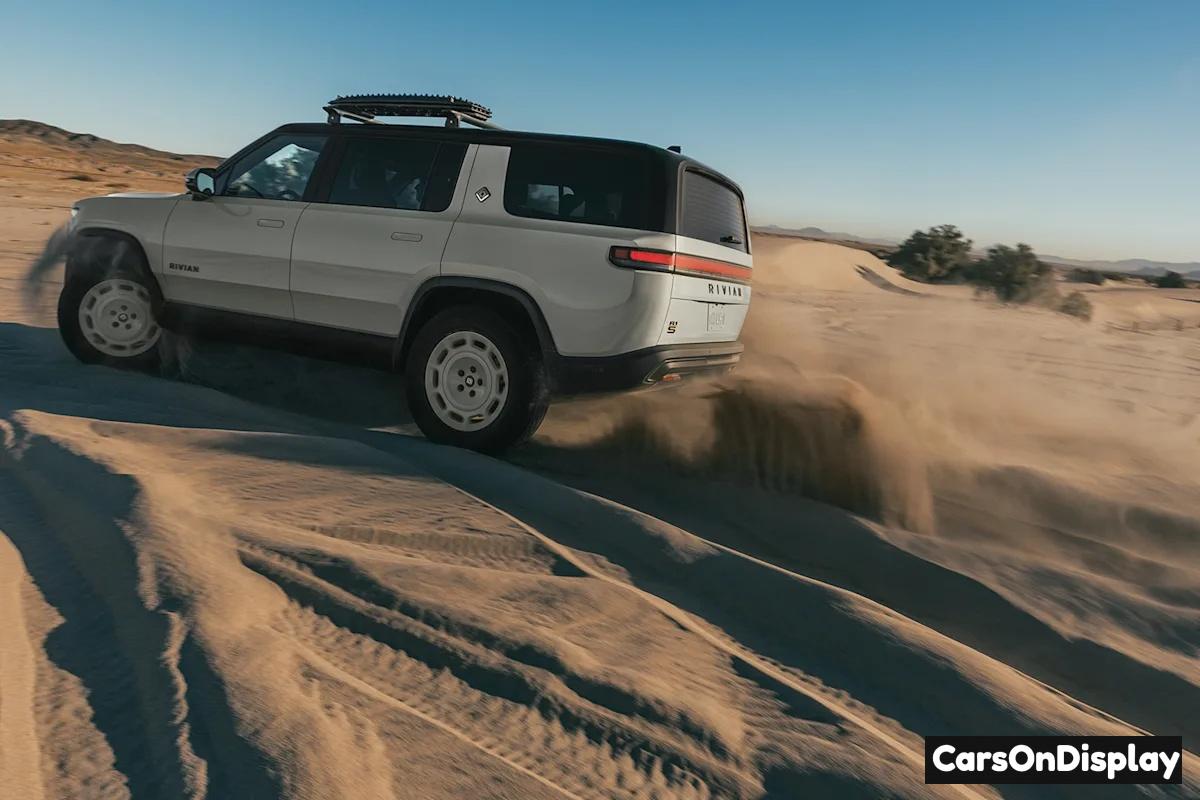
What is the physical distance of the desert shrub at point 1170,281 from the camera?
47.5 metres

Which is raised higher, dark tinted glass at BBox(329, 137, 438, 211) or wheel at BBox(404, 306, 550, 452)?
dark tinted glass at BBox(329, 137, 438, 211)

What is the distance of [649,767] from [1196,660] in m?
2.27

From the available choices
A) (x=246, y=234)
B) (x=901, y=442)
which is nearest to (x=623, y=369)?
(x=901, y=442)

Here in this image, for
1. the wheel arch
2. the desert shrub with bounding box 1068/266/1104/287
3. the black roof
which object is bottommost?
the wheel arch

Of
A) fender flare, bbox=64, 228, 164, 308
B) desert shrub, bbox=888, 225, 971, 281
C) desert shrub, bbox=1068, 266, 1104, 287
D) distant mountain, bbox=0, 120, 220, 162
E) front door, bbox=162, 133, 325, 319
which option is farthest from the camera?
distant mountain, bbox=0, 120, 220, 162

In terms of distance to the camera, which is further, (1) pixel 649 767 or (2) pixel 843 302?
(2) pixel 843 302

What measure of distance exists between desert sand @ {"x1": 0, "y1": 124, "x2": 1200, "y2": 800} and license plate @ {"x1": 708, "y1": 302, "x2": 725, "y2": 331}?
1.63 feet

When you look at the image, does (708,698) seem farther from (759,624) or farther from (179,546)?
(179,546)

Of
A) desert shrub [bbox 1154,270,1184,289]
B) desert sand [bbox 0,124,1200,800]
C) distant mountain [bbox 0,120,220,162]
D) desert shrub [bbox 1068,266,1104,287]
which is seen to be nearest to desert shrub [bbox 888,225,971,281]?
desert shrub [bbox 1068,266,1104,287]

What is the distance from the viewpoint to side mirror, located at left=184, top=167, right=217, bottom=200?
5.68m

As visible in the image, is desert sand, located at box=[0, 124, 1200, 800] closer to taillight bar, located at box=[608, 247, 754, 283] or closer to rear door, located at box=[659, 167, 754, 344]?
rear door, located at box=[659, 167, 754, 344]

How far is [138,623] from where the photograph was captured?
2508 mm

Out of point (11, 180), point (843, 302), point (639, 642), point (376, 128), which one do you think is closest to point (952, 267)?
point (843, 302)

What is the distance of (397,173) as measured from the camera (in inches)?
204
